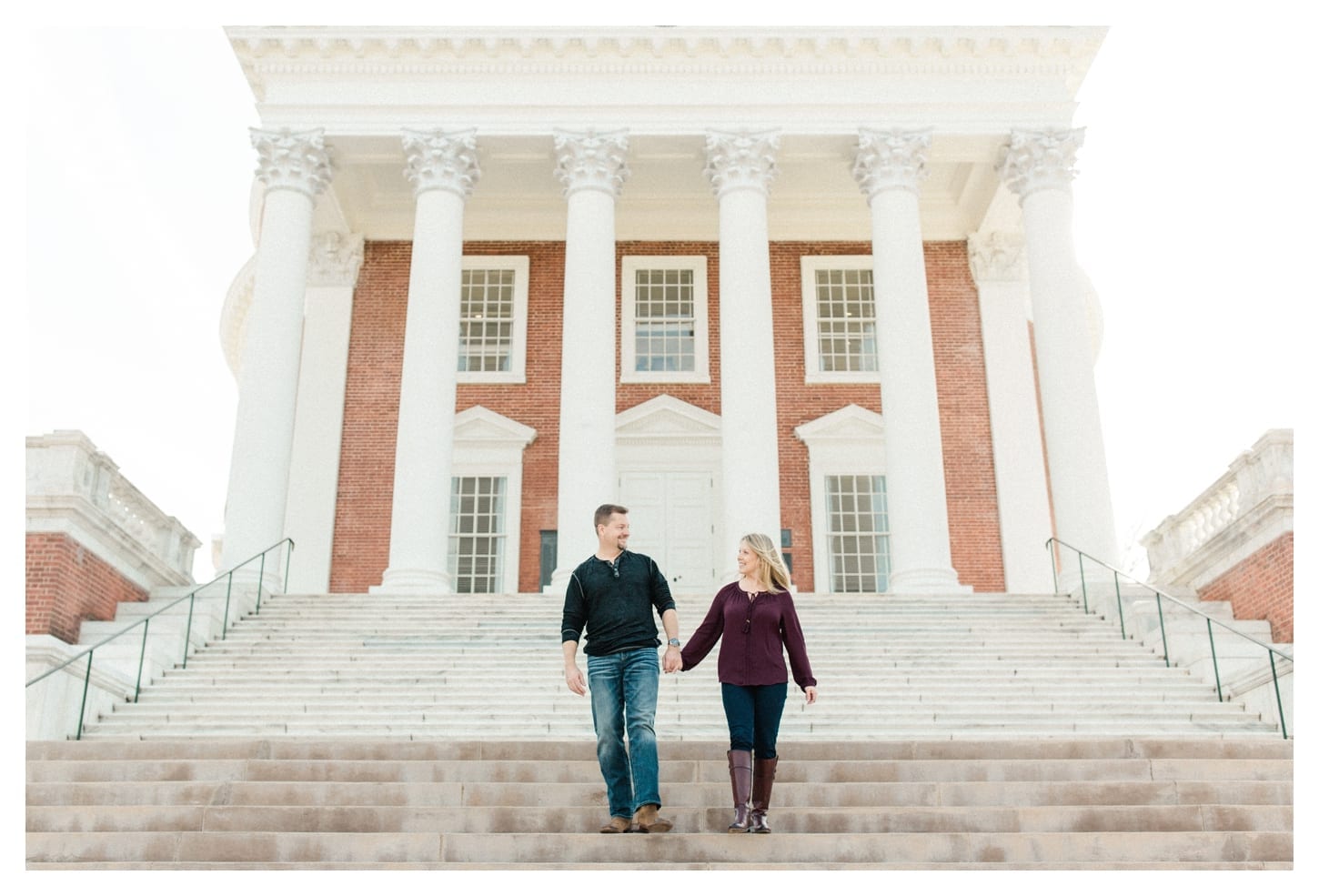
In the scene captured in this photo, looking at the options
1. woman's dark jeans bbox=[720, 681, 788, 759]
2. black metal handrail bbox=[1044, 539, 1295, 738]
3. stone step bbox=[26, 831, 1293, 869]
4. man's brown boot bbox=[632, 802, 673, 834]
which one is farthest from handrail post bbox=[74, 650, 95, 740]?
black metal handrail bbox=[1044, 539, 1295, 738]

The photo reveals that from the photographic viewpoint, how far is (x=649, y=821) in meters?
7.56

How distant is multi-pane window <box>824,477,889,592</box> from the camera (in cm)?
2419

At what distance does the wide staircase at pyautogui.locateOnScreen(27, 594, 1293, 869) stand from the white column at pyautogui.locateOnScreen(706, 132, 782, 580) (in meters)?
4.39

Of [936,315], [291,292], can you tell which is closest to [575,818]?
[291,292]

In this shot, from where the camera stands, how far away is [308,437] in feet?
81.6

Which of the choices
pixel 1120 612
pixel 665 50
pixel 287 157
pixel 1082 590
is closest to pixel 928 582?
pixel 1082 590

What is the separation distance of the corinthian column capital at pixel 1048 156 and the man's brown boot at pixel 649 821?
684 inches

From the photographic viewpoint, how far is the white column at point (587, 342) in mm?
19812

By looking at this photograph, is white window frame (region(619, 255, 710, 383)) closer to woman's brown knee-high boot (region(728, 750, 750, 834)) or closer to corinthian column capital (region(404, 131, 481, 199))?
corinthian column capital (region(404, 131, 481, 199))

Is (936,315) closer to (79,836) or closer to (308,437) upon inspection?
(308,437)

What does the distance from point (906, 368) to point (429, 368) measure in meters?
7.85

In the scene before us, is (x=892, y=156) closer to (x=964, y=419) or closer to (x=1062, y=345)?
(x=1062, y=345)

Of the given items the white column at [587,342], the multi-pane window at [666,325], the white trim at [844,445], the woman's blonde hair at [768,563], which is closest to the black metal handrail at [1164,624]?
the white trim at [844,445]

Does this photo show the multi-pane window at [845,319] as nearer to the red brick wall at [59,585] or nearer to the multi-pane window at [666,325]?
the multi-pane window at [666,325]
